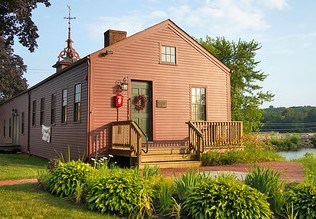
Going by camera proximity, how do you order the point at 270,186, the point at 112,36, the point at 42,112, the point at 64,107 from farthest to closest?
the point at 42,112 < the point at 64,107 < the point at 112,36 < the point at 270,186

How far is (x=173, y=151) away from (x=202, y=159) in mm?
1036

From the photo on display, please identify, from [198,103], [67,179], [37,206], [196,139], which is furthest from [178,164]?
[37,206]

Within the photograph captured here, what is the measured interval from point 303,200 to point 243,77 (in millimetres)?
31062

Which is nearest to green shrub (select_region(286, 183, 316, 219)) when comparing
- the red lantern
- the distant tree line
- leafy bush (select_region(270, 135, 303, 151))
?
the red lantern

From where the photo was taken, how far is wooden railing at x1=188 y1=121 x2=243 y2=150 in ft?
41.8

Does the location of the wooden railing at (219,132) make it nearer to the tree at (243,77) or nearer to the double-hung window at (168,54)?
the double-hung window at (168,54)

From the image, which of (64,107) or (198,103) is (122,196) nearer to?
(198,103)

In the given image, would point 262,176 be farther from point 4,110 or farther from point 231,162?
point 4,110

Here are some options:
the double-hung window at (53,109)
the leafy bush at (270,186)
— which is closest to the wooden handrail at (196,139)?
the leafy bush at (270,186)

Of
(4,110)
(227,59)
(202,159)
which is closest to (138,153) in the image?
(202,159)

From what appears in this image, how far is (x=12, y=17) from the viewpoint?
44.2 feet

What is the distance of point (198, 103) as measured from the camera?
14.4m

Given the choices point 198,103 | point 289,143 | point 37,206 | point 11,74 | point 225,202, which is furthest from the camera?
point 289,143

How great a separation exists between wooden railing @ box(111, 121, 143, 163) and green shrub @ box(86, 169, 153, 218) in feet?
15.9
